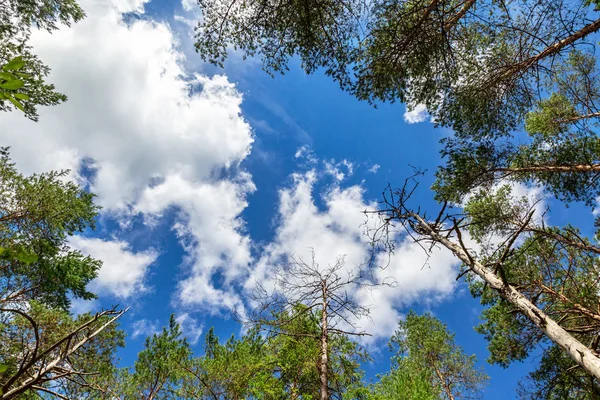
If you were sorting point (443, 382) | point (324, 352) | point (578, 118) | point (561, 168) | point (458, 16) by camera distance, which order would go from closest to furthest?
point (458, 16) < point (324, 352) < point (561, 168) < point (578, 118) < point (443, 382)

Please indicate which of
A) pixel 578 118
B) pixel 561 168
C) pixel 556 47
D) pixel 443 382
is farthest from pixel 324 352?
pixel 443 382

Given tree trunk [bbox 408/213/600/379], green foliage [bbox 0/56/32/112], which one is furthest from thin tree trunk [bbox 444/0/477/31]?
green foliage [bbox 0/56/32/112]

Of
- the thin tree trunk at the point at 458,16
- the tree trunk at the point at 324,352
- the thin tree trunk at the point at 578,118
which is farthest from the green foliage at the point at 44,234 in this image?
the thin tree trunk at the point at 578,118

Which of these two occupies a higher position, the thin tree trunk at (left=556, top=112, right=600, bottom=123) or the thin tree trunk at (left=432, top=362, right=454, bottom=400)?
the thin tree trunk at (left=556, top=112, right=600, bottom=123)

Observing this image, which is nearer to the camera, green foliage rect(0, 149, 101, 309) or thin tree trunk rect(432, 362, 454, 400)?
green foliage rect(0, 149, 101, 309)

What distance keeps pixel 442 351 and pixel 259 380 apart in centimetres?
1271

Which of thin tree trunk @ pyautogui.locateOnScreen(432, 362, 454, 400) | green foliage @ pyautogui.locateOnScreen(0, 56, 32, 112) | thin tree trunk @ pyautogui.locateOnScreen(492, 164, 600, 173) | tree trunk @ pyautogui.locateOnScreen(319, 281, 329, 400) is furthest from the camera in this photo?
thin tree trunk @ pyautogui.locateOnScreen(432, 362, 454, 400)

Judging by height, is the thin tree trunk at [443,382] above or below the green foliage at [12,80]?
above

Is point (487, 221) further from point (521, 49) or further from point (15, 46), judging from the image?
point (15, 46)

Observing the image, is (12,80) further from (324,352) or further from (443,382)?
(443,382)

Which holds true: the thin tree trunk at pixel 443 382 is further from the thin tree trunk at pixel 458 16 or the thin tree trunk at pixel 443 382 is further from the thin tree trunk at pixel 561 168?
the thin tree trunk at pixel 458 16

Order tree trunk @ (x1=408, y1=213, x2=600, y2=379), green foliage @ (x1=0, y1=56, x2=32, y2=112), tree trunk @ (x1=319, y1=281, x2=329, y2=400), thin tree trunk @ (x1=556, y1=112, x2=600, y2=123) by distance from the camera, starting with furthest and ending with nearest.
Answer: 1. thin tree trunk @ (x1=556, y1=112, x2=600, y2=123)
2. tree trunk @ (x1=319, y1=281, x2=329, y2=400)
3. tree trunk @ (x1=408, y1=213, x2=600, y2=379)
4. green foliage @ (x1=0, y1=56, x2=32, y2=112)

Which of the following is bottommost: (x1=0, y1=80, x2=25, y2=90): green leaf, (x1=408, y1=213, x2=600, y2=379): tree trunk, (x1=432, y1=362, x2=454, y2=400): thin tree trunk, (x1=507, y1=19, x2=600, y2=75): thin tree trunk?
(x1=0, y1=80, x2=25, y2=90): green leaf

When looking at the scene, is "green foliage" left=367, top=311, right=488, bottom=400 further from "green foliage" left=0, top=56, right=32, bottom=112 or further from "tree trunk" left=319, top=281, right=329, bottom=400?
"green foliage" left=0, top=56, right=32, bottom=112
